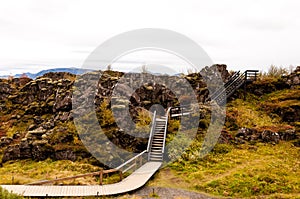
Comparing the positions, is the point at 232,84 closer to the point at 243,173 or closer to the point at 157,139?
the point at 157,139

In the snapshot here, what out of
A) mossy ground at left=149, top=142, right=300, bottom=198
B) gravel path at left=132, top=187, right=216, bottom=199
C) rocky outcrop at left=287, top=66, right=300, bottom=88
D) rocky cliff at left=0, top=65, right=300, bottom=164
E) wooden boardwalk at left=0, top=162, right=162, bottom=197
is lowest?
gravel path at left=132, top=187, right=216, bottom=199

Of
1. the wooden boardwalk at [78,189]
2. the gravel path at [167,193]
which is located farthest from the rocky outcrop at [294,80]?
the wooden boardwalk at [78,189]

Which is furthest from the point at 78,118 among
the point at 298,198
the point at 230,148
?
the point at 298,198

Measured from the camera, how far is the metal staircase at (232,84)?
30.5 meters

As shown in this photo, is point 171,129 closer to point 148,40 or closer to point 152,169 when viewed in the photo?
point 152,169

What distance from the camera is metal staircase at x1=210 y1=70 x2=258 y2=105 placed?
30459 mm

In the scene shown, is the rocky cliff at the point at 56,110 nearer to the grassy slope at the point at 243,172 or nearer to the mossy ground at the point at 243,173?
the grassy slope at the point at 243,172

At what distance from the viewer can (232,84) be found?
1284 inches

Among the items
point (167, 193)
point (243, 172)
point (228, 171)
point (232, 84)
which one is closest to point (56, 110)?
point (167, 193)

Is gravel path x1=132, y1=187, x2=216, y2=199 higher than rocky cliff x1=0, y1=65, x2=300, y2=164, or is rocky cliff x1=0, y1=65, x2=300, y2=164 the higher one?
rocky cliff x1=0, y1=65, x2=300, y2=164

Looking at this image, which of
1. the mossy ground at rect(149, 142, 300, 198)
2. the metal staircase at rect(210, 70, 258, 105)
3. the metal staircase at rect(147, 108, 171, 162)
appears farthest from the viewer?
the metal staircase at rect(210, 70, 258, 105)

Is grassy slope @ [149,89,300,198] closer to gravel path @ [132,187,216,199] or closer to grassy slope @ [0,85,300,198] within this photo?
grassy slope @ [0,85,300,198]

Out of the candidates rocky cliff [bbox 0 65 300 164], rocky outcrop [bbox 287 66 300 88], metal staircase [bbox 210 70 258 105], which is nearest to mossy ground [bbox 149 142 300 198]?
rocky cliff [bbox 0 65 300 164]

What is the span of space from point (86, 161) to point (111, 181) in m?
3.32
